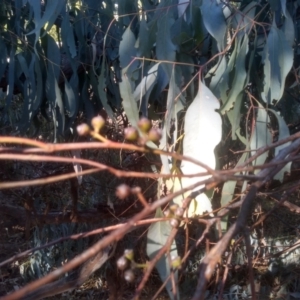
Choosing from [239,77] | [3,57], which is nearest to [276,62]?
[239,77]

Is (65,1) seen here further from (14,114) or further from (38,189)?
(38,189)

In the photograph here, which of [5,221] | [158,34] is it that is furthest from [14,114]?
[158,34]

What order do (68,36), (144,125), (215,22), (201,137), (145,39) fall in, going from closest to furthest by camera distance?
(144,125) < (201,137) < (215,22) < (145,39) < (68,36)

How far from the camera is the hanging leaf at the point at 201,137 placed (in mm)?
1368

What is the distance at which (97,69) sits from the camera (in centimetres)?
218

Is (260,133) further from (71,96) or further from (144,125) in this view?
(144,125)

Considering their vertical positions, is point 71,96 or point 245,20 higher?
point 245,20

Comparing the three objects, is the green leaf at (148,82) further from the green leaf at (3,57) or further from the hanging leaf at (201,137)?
the green leaf at (3,57)

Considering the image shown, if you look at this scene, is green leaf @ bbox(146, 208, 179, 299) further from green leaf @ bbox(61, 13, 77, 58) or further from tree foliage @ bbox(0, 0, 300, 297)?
green leaf @ bbox(61, 13, 77, 58)

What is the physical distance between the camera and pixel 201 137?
1.41m

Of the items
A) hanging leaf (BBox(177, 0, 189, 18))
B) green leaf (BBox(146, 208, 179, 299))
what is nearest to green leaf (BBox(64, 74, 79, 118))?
hanging leaf (BBox(177, 0, 189, 18))

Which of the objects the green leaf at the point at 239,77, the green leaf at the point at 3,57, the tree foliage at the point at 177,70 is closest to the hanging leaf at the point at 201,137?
the tree foliage at the point at 177,70

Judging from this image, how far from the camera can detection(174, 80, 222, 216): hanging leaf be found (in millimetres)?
1368

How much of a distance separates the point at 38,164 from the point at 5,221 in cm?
34
